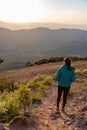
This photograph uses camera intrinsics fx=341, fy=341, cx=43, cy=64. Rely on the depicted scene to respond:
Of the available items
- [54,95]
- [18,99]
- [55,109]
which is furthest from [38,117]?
[54,95]

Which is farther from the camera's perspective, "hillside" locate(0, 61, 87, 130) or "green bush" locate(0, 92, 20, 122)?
"green bush" locate(0, 92, 20, 122)

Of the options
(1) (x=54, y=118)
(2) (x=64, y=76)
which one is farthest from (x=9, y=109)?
(2) (x=64, y=76)

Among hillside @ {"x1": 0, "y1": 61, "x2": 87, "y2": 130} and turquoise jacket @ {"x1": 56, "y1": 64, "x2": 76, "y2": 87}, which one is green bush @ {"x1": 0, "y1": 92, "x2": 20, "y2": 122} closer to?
hillside @ {"x1": 0, "y1": 61, "x2": 87, "y2": 130}

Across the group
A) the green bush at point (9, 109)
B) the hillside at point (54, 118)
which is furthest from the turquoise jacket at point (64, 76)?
the green bush at point (9, 109)

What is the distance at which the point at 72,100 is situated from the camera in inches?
517

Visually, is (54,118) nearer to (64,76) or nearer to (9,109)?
(64,76)

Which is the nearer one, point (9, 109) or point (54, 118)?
point (9, 109)

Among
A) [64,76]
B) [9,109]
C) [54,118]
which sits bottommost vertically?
[54,118]

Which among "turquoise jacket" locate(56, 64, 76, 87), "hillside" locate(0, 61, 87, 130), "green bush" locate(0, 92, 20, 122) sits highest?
"turquoise jacket" locate(56, 64, 76, 87)

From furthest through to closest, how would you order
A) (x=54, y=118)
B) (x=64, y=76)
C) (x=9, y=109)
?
(x=64, y=76) < (x=54, y=118) < (x=9, y=109)

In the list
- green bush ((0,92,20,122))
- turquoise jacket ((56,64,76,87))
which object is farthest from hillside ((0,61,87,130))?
turquoise jacket ((56,64,76,87))

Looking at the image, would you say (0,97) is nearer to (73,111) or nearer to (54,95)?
(73,111)

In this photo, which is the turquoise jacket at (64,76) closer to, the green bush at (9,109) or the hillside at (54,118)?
the hillside at (54,118)

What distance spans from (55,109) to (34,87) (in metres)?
5.57
